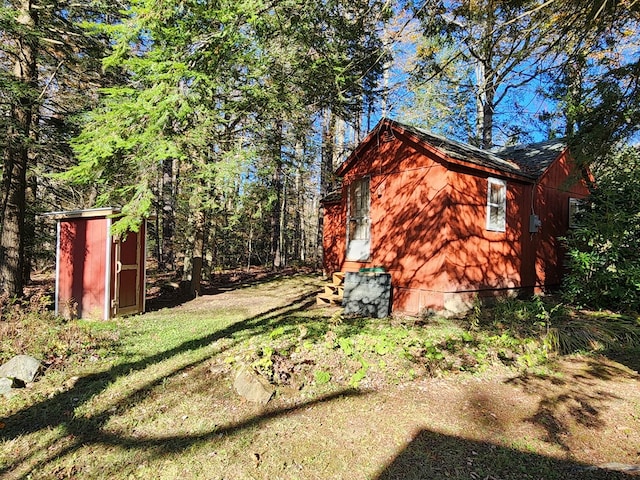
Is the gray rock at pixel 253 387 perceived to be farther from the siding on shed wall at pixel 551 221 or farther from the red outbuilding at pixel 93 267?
the siding on shed wall at pixel 551 221

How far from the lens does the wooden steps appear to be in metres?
9.45

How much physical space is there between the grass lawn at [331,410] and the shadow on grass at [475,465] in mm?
14

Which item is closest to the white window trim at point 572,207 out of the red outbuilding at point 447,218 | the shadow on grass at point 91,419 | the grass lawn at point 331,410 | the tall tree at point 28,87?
the red outbuilding at point 447,218

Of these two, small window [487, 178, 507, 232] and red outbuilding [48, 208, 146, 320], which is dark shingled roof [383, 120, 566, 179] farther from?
red outbuilding [48, 208, 146, 320]

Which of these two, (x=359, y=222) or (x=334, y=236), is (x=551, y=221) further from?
(x=334, y=236)

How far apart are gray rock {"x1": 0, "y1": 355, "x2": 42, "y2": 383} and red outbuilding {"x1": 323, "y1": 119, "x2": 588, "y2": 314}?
7082 millimetres

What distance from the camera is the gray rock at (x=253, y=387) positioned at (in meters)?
4.21

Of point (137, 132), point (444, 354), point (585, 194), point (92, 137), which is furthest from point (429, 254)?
point (585, 194)

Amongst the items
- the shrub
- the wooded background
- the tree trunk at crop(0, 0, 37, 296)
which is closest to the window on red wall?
the wooded background

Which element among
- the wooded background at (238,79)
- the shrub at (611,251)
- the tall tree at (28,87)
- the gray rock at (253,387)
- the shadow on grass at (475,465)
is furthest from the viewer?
the shrub at (611,251)

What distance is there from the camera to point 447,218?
820 cm

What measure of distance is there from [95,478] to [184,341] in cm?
344

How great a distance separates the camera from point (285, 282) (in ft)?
47.1

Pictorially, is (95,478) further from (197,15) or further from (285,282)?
(285,282)
